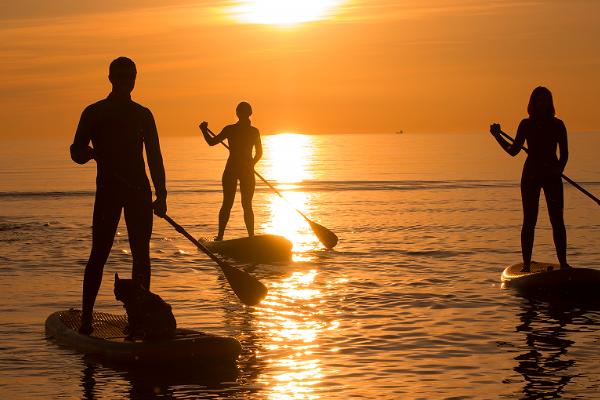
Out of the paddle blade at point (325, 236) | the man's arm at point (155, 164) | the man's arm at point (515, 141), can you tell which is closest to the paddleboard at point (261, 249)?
the paddle blade at point (325, 236)

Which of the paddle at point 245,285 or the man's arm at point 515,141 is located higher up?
the man's arm at point 515,141

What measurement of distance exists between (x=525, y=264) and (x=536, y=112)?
2.07 meters

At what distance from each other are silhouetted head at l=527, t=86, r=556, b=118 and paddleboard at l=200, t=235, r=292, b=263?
5.57 metres

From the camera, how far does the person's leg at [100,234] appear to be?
9.26 metres

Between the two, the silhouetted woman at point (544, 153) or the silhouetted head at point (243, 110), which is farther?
the silhouetted head at point (243, 110)

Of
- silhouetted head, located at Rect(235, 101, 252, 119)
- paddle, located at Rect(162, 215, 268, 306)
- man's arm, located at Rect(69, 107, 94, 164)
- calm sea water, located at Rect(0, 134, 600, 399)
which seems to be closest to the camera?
calm sea water, located at Rect(0, 134, 600, 399)

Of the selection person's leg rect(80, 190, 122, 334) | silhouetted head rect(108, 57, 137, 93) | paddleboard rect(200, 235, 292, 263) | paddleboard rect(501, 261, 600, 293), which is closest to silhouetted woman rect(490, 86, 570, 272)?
paddleboard rect(501, 261, 600, 293)

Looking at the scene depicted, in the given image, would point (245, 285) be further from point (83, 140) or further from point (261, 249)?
point (261, 249)

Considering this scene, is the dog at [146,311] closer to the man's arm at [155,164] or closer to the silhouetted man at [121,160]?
the silhouetted man at [121,160]

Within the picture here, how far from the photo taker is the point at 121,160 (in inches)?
366

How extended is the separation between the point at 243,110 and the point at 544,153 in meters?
6.13

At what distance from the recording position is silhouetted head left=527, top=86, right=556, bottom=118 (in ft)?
42.2

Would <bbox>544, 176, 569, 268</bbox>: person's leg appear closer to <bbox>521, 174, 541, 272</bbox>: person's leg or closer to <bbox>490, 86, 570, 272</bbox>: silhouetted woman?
<bbox>490, 86, 570, 272</bbox>: silhouetted woman

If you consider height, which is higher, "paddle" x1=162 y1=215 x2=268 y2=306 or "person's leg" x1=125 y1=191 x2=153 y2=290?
"person's leg" x1=125 y1=191 x2=153 y2=290
